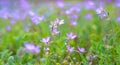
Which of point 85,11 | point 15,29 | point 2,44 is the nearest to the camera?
point 2,44

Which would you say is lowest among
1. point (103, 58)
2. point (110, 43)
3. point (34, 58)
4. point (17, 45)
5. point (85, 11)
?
point (103, 58)

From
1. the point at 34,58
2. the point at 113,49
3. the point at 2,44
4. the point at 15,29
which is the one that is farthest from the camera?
the point at 15,29

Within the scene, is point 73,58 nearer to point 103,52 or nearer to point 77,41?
point 103,52

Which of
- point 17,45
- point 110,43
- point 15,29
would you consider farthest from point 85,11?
point 110,43

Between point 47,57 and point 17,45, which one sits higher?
point 17,45

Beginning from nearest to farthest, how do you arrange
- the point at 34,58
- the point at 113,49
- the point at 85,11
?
the point at 113,49 < the point at 34,58 < the point at 85,11

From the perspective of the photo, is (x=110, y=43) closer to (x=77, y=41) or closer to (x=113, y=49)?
(x=113, y=49)

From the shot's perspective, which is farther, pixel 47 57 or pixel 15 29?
pixel 15 29

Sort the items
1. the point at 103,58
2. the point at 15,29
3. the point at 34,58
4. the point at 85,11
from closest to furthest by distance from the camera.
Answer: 1. the point at 103,58
2. the point at 34,58
3. the point at 15,29
4. the point at 85,11

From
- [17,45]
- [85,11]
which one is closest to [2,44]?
[17,45]

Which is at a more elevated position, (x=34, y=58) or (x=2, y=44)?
(x=2, y=44)
